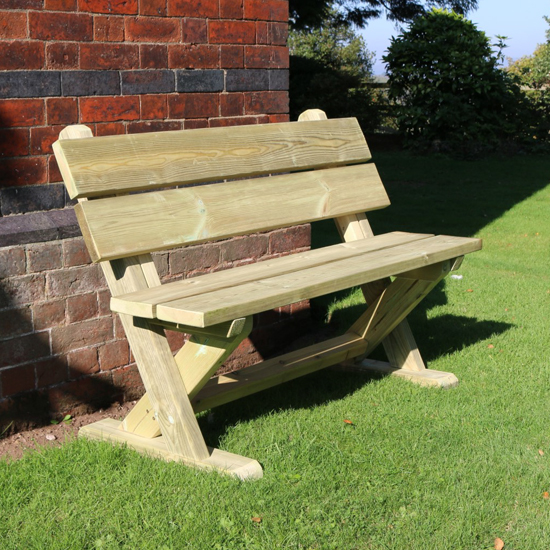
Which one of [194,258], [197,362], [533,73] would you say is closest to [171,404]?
[197,362]

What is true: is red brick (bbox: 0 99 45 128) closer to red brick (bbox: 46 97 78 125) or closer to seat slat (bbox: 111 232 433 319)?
red brick (bbox: 46 97 78 125)

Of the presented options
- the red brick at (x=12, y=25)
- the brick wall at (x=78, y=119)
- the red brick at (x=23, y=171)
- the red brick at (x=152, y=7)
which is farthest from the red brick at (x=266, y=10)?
the red brick at (x=23, y=171)

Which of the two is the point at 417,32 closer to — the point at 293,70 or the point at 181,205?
the point at 293,70

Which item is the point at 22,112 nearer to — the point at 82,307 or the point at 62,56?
the point at 62,56

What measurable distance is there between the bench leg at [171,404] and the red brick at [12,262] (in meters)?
0.63

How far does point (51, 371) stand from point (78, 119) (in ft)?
3.54

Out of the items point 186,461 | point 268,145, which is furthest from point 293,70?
point 186,461

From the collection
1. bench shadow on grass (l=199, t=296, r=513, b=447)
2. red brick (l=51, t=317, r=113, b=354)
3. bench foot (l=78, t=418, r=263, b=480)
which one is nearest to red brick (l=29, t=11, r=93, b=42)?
red brick (l=51, t=317, r=113, b=354)

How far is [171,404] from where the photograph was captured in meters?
2.86

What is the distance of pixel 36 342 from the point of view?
3324mm

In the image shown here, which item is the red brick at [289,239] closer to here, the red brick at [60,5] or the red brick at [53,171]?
the red brick at [53,171]

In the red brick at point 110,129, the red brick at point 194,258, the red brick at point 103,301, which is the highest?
the red brick at point 110,129

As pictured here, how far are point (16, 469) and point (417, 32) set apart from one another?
11888 mm

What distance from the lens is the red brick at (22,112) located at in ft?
10.4
